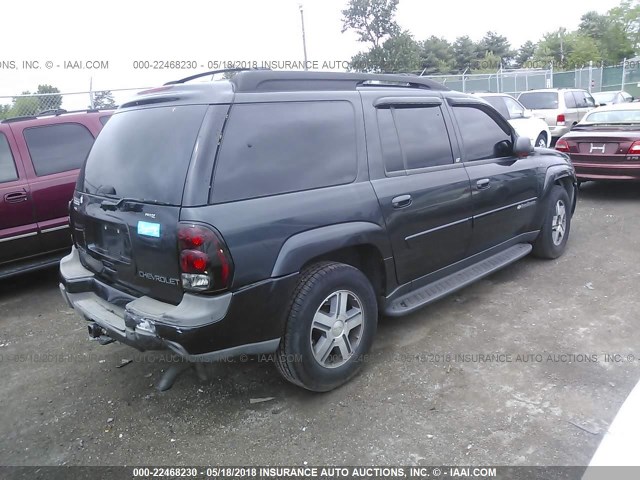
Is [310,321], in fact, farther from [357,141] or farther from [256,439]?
[357,141]

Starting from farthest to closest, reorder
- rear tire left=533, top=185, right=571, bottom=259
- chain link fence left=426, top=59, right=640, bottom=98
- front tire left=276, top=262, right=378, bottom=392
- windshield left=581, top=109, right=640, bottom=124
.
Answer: chain link fence left=426, top=59, right=640, bottom=98
windshield left=581, top=109, right=640, bottom=124
rear tire left=533, top=185, right=571, bottom=259
front tire left=276, top=262, right=378, bottom=392

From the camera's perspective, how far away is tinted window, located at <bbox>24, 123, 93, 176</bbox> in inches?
206

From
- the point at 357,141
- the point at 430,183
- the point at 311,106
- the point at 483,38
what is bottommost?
the point at 430,183

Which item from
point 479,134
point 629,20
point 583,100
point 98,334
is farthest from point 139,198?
point 629,20

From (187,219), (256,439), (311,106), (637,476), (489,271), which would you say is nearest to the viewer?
(637,476)

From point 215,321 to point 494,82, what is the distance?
79.5ft

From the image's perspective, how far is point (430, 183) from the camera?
3668 millimetres

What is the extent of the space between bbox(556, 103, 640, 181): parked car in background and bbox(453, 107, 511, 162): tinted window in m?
3.85

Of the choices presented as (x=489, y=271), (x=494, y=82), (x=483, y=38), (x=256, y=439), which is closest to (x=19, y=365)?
(x=256, y=439)

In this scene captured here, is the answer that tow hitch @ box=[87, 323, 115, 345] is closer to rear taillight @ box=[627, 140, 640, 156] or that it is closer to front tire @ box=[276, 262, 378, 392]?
front tire @ box=[276, 262, 378, 392]

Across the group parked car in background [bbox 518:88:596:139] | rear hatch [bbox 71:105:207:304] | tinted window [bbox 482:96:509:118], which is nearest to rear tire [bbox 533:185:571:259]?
rear hatch [bbox 71:105:207:304]

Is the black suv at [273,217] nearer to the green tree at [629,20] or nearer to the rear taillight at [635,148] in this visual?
the rear taillight at [635,148]

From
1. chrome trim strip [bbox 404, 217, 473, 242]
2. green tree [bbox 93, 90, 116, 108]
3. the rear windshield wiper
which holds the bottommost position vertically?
chrome trim strip [bbox 404, 217, 473, 242]

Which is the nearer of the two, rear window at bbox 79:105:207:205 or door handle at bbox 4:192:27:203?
rear window at bbox 79:105:207:205
